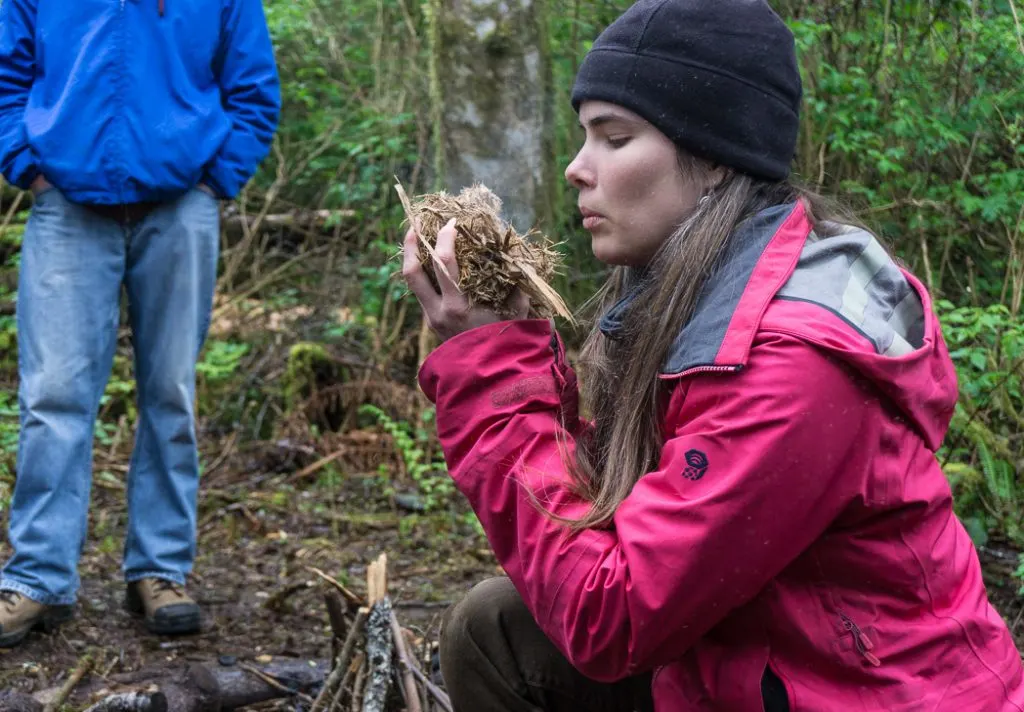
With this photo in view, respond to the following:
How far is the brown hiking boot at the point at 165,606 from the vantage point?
4012mm

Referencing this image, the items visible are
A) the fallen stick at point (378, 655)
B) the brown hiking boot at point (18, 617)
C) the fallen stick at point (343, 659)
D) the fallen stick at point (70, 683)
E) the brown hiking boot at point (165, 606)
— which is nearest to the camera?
the fallen stick at point (378, 655)

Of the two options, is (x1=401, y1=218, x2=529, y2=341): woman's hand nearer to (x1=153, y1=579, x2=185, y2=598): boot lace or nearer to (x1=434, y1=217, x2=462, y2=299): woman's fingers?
(x1=434, y1=217, x2=462, y2=299): woman's fingers

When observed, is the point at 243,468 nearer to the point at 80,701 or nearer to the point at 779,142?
the point at 80,701

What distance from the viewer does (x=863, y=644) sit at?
179cm

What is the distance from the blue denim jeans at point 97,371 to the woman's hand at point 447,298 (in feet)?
7.02

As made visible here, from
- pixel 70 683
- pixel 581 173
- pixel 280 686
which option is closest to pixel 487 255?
pixel 581 173

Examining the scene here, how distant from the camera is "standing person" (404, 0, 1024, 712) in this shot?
5.66 ft

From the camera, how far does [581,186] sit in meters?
2.11

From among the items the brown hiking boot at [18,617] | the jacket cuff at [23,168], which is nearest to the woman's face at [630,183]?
the jacket cuff at [23,168]

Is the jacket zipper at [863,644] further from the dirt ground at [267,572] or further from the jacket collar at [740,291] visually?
the dirt ground at [267,572]

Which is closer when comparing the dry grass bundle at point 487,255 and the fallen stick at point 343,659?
the dry grass bundle at point 487,255

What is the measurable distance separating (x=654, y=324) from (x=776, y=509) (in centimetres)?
43

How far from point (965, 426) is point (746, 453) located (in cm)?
297

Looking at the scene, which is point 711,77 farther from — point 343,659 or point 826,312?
point 343,659
